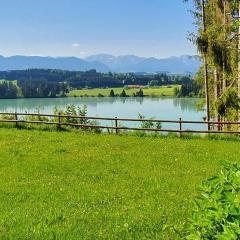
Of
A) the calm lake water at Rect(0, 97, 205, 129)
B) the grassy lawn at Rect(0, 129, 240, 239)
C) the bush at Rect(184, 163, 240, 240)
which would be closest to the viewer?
the bush at Rect(184, 163, 240, 240)

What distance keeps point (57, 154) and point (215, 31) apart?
1310 centimetres

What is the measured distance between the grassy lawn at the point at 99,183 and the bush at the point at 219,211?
5.03m

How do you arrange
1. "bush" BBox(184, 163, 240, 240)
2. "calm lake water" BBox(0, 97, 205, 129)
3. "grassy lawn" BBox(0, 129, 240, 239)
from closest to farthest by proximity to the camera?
1. "bush" BBox(184, 163, 240, 240)
2. "grassy lawn" BBox(0, 129, 240, 239)
3. "calm lake water" BBox(0, 97, 205, 129)

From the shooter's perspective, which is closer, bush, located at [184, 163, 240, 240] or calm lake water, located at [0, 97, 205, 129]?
bush, located at [184, 163, 240, 240]

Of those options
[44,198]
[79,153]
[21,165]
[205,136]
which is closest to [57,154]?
[79,153]

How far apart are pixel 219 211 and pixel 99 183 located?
412 inches

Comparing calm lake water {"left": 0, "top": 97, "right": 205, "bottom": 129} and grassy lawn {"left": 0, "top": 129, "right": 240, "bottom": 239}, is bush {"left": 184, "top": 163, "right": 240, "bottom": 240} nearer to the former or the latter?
grassy lawn {"left": 0, "top": 129, "right": 240, "bottom": 239}

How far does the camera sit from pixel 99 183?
43.9 feet

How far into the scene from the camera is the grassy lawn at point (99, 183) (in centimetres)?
909

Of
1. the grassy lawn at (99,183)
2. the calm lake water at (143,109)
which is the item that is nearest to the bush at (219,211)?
the grassy lawn at (99,183)

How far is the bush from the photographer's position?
2.84m

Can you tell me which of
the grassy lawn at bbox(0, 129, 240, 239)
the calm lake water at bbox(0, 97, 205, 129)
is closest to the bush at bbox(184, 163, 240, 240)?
the grassy lawn at bbox(0, 129, 240, 239)

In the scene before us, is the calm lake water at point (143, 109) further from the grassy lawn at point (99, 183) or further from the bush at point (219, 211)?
the bush at point (219, 211)

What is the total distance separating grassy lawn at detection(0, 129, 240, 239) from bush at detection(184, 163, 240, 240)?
5031mm
